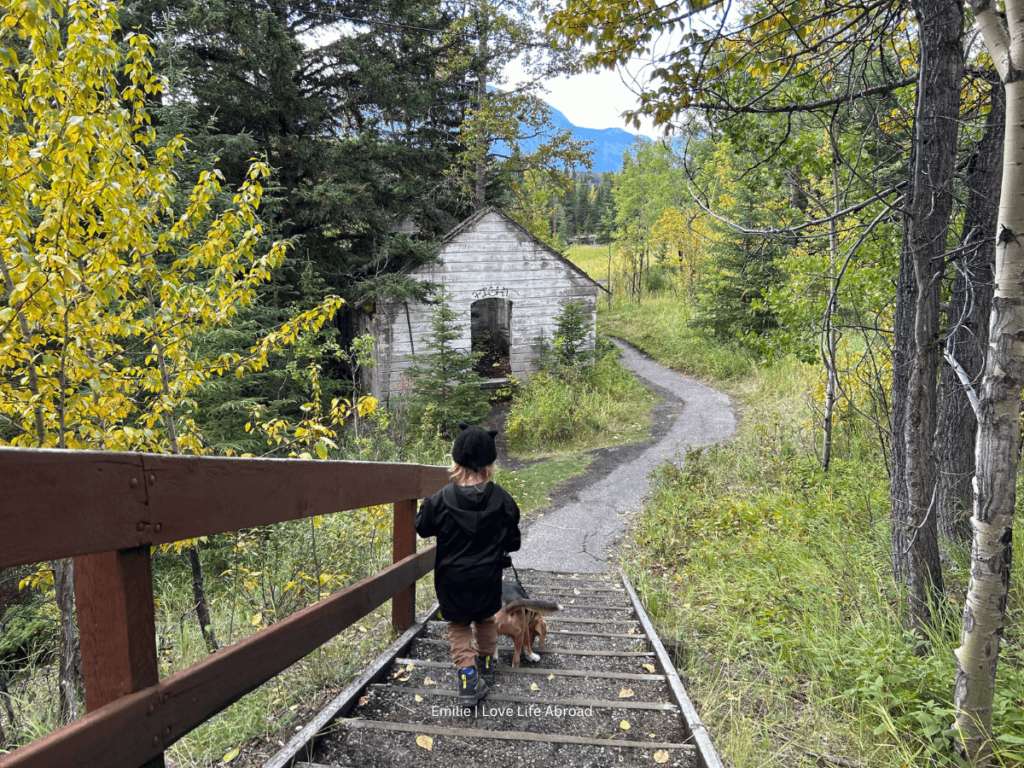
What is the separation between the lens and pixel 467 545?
3248 mm

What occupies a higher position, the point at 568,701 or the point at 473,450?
the point at 473,450

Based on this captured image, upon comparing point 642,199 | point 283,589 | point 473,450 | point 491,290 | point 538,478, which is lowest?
point 538,478

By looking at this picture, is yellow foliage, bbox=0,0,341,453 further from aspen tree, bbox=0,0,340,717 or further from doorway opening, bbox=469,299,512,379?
doorway opening, bbox=469,299,512,379

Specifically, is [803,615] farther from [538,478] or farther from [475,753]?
[538,478]

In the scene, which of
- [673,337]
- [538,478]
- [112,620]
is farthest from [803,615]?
[673,337]

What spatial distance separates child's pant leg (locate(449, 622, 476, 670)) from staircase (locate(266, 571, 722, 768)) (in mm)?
149

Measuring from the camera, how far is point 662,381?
17.3 m

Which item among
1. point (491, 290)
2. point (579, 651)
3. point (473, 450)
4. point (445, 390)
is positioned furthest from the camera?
point (491, 290)

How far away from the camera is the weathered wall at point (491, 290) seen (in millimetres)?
14602

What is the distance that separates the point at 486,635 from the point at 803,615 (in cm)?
225

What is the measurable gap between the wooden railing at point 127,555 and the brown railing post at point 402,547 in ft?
5.28

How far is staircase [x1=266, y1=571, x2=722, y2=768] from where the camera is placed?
7.68 feet

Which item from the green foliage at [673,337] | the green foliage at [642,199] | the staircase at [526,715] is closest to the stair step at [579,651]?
the staircase at [526,715]

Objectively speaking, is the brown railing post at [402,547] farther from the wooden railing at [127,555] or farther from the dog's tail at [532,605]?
the wooden railing at [127,555]
